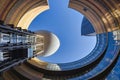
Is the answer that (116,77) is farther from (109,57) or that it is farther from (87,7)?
(87,7)

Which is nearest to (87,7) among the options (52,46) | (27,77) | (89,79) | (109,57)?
(109,57)

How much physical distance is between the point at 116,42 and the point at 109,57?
389 centimetres

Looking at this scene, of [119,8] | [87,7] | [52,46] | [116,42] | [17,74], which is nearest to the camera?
[119,8]

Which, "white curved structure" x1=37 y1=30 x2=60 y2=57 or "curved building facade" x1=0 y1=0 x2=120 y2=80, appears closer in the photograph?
"curved building facade" x1=0 y1=0 x2=120 y2=80

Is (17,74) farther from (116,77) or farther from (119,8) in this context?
(119,8)

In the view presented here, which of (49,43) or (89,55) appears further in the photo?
(49,43)

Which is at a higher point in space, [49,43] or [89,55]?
[49,43]

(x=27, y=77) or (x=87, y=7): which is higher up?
(x=87, y=7)

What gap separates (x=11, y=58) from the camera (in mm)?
23797

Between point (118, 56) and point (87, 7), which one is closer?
point (118, 56)

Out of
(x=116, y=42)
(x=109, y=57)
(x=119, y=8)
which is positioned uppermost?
(x=119, y=8)

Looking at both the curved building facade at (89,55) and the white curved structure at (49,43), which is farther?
the white curved structure at (49,43)

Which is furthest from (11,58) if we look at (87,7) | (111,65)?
(87,7)

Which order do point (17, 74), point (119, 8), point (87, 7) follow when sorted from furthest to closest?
point (87, 7) → point (17, 74) → point (119, 8)
